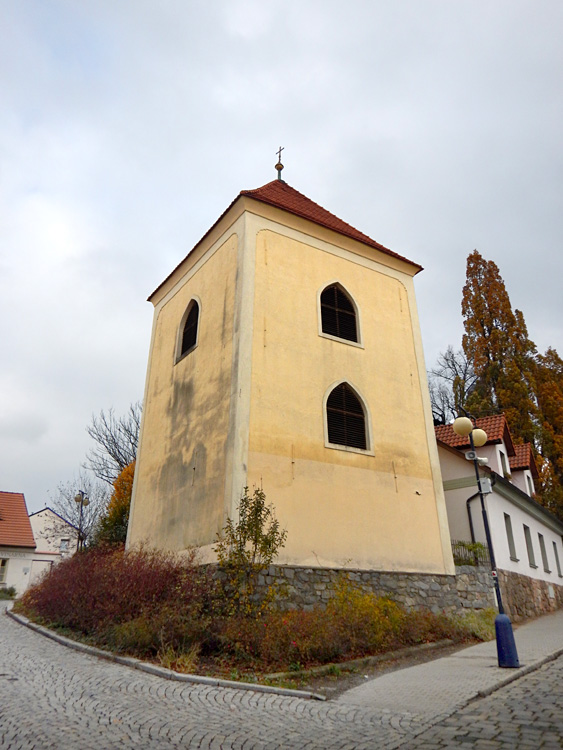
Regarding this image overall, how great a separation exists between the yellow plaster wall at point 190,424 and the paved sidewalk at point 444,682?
459cm

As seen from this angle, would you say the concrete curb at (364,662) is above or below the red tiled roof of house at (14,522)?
below

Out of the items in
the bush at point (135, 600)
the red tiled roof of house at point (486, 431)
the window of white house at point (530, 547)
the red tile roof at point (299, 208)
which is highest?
the red tile roof at point (299, 208)

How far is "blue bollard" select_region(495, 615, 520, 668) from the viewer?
881cm

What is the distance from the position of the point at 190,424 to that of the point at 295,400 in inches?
106

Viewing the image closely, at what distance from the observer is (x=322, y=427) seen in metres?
13.6

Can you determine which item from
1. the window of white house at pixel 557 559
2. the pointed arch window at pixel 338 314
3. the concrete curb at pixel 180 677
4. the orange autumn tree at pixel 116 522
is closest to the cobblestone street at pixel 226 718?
the concrete curb at pixel 180 677

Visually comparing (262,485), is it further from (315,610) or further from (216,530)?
(315,610)

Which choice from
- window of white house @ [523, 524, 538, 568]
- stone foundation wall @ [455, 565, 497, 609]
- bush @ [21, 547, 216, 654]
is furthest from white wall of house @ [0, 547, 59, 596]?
stone foundation wall @ [455, 565, 497, 609]

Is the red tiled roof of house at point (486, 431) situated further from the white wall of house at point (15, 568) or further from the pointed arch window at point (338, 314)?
the white wall of house at point (15, 568)

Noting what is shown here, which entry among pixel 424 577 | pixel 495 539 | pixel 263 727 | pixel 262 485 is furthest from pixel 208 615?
pixel 495 539

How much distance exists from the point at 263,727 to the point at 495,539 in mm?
12814

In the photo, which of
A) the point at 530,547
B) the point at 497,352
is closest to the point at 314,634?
the point at 530,547

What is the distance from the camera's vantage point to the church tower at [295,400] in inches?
493

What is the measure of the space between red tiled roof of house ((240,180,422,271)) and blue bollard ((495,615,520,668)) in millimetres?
10964
